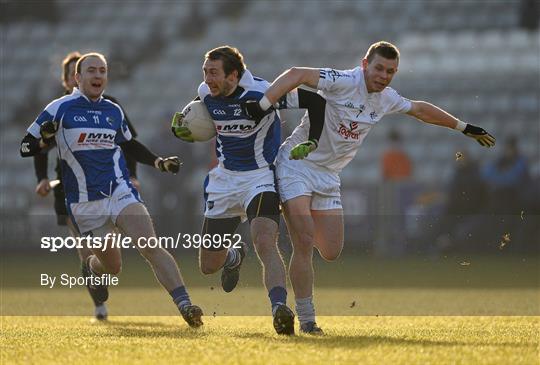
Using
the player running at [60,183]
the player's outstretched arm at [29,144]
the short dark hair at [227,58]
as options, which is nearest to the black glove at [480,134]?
the short dark hair at [227,58]

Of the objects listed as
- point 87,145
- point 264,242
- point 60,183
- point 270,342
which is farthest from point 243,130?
point 60,183

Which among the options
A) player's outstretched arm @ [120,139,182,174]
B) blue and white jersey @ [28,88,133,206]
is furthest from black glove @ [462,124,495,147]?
blue and white jersey @ [28,88,133,206]

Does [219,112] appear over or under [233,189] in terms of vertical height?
over

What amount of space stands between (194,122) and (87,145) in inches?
34.0

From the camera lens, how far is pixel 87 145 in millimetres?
7695

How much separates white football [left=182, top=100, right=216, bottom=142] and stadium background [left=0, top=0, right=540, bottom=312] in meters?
7.43

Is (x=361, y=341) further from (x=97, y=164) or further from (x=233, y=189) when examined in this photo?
(x=97, y=164)

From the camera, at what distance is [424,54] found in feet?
76.5

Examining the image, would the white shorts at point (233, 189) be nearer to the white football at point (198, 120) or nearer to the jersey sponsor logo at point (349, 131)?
the white football at point (198, 120)

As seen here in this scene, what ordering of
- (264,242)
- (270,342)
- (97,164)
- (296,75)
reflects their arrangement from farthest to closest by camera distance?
(97,164)
(264,242)
(296,75)
(270,342)

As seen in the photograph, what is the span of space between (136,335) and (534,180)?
11.3 metres

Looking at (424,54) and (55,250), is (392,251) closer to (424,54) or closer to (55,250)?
(55,250)

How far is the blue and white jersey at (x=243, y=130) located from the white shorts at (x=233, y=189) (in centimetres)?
5

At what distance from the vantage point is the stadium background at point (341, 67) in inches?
646
